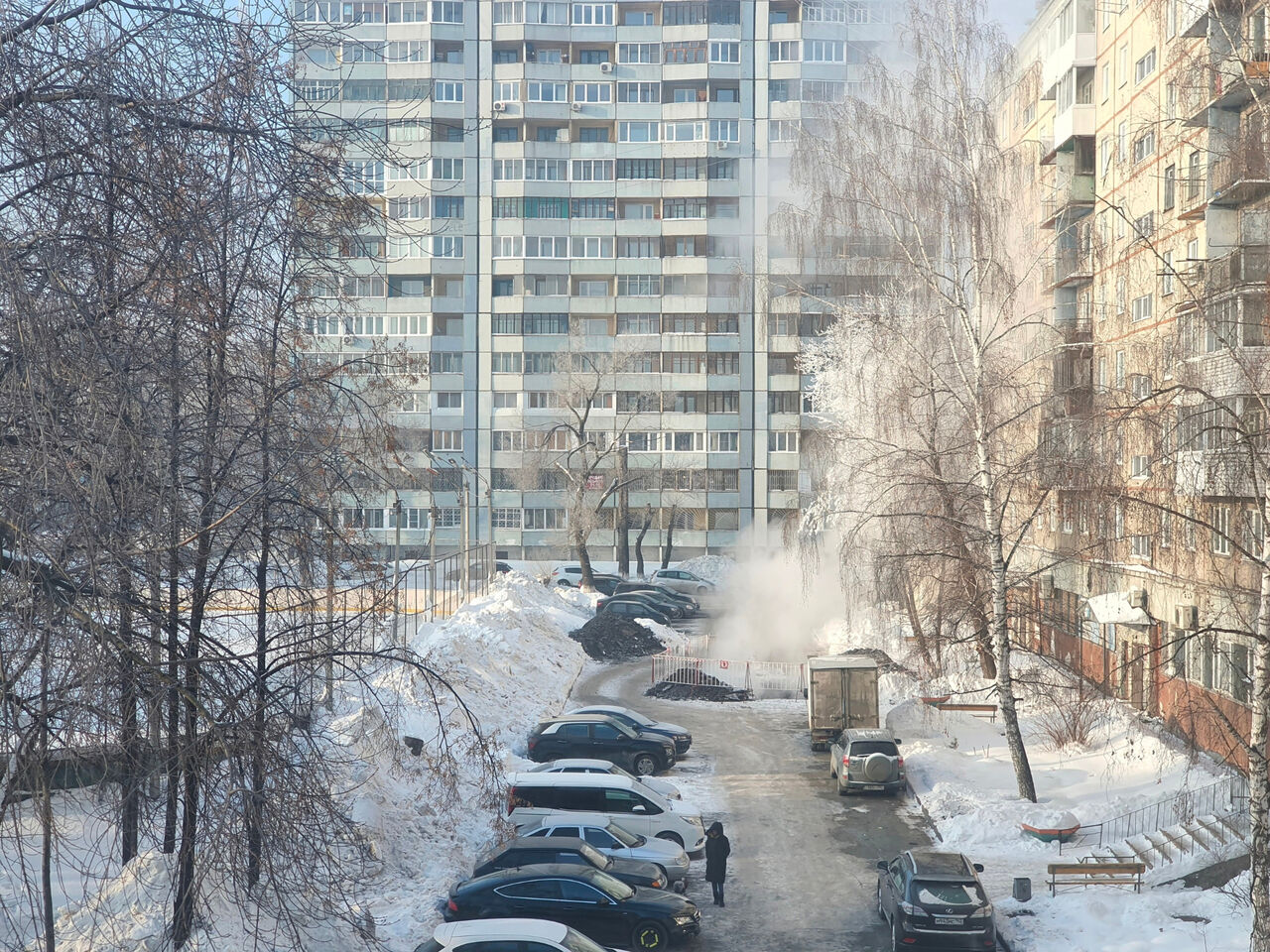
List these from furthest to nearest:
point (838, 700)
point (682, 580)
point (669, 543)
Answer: point (669, 543), point (682, 580), point (838, 700)

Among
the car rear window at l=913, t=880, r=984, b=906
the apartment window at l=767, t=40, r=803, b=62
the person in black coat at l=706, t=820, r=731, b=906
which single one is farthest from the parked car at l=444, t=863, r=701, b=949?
the apartment window at l=767, t=40, r=803, b=62

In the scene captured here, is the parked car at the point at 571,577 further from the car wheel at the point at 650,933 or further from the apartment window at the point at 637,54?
the car wheel at the point at 650,933

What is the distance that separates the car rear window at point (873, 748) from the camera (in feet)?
72.1

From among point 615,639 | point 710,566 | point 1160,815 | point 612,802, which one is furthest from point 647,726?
point 710,566

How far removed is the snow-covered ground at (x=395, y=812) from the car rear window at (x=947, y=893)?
18.3 ft

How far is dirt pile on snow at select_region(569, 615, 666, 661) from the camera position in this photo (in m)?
37.7

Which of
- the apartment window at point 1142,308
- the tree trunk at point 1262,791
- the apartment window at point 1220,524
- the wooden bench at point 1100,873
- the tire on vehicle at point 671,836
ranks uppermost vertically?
the apartment window at point 1142,308

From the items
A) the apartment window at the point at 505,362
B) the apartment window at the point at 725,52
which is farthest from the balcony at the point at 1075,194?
the apartment window at the point at 505,362

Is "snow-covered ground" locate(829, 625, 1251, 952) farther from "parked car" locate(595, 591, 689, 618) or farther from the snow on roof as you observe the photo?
"parked car" locate(595, 591, 689, 618)

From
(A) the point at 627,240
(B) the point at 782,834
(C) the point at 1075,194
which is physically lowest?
(B) the point at 782,834

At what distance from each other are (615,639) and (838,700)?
44.6ft

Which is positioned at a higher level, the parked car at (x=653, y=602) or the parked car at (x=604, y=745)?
the parked car at (x=653, y=602)

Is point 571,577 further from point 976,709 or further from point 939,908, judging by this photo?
point 939,908

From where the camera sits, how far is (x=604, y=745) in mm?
23359
